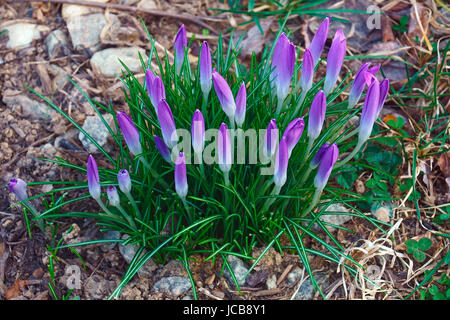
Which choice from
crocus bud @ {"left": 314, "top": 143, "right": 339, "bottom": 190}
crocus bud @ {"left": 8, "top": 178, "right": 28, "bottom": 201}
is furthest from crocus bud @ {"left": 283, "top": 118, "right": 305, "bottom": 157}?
crocus bud @ {"left": 8, "top": 178, "right": 28, "bottom": 201}

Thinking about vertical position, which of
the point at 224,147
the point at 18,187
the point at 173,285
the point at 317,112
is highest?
the point at 317,112

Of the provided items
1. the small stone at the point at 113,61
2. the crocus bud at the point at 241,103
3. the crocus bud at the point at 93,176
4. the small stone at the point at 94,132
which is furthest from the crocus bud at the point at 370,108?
the small stone at the point at 113,61

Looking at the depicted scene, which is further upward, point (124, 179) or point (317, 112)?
point (317, 112)

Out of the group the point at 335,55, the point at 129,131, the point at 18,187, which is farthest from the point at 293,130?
the point at 18,187

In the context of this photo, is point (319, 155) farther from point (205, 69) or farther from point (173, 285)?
point (173, 285)

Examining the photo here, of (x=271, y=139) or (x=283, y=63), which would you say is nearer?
(x=271, y=139)

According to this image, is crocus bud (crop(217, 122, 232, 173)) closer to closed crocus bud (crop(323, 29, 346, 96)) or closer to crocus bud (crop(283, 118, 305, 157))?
crocus bud (crop(283, 118, 305, 157))
